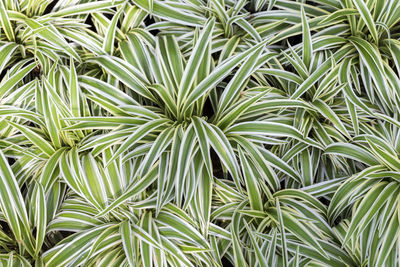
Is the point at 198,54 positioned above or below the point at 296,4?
below

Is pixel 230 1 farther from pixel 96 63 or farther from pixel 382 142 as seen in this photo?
pixel 382 142

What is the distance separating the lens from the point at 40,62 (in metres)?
1.30

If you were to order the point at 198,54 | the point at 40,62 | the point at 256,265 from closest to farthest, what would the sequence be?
the point at 256,265 → the point at 198,54 → the point at 40,62

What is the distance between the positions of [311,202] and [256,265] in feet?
0.83

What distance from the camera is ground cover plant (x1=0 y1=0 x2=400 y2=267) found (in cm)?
112

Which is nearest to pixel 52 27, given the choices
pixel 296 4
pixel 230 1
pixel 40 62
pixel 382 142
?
pixel 40 62

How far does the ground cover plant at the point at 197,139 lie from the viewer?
44.1 inches

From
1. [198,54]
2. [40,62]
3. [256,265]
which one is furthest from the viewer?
[40,62]

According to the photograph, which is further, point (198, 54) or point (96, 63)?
point (96, 63)

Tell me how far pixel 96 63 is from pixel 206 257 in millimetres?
715

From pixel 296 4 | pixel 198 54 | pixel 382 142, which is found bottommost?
pixel 382 142

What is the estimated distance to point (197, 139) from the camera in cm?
115

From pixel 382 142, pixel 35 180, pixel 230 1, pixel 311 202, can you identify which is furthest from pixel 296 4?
pixel 35 180

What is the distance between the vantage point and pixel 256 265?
Result: 3.54ft
